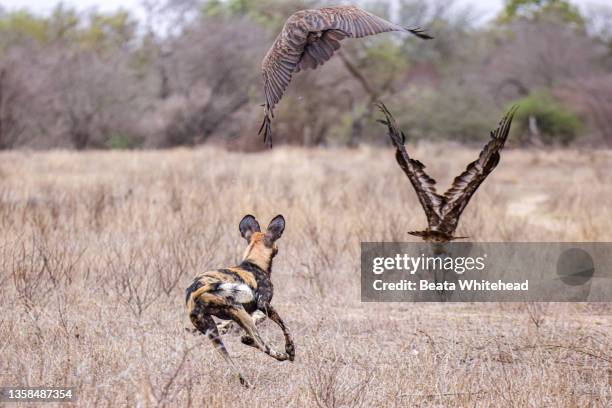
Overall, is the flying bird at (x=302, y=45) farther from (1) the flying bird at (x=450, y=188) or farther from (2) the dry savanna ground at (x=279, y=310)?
(2) the dry savanna ground at (x=279, y=310)

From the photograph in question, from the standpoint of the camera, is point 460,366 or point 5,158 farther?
point 5,158

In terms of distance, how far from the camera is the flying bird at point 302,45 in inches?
185

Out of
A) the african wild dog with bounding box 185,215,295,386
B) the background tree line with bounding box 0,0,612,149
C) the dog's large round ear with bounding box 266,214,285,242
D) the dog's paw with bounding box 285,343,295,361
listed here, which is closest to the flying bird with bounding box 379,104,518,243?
the dog's large round ear with bounding box 266,214,285,242

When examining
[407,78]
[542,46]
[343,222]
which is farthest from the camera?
[542,46]

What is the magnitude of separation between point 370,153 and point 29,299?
14.6m

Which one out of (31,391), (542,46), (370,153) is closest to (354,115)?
(370,153)

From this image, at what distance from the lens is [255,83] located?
26359 mm

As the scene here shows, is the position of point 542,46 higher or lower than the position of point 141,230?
higher

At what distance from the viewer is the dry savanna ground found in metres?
4.20

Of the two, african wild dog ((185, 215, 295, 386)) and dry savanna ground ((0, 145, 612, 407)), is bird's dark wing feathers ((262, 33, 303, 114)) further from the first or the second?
dry savanna ground ((0, 145, 612, 407))

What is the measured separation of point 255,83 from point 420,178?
2122 centimetres

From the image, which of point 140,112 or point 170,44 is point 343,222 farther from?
point 170,44

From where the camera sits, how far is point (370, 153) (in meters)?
19.7

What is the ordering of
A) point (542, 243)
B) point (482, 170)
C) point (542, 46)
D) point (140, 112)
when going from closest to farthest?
point (482, 170)
point (542, 243)
point (140, 112)
point (542, 46)
